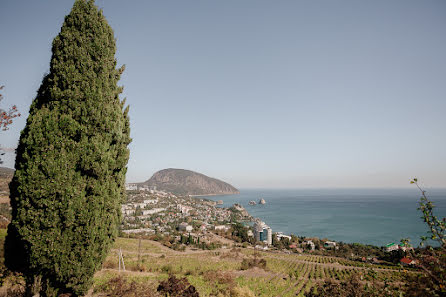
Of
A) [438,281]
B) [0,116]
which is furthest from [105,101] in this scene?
[438,281]

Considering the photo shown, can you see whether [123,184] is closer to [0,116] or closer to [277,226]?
[0,116]

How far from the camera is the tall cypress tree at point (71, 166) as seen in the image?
16.4ft

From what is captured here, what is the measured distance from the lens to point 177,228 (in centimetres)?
6519

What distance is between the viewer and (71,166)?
5340 millimetres

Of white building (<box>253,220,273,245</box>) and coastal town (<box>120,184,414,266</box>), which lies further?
white building (<box>253,220,273,245</box>)

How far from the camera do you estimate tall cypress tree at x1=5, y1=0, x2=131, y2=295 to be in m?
5.00

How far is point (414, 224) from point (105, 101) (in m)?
120

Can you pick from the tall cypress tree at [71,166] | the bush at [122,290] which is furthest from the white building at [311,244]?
the tall cypress tree at [71,166]

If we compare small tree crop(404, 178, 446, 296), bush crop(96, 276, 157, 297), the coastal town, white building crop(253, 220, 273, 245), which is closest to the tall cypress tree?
bush crop(96, 276, 157, 297)

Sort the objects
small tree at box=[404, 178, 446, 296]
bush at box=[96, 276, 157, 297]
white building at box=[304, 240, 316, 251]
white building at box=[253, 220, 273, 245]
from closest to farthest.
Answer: small tree at box=[404, 178, 446, 296] → bush at box=[96, 276, 157, 297] → white building at box=[304, 240, 316, 251] → white building at box=[253, 220, 273, 245]

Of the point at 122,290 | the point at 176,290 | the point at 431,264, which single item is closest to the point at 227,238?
the point at 176,290

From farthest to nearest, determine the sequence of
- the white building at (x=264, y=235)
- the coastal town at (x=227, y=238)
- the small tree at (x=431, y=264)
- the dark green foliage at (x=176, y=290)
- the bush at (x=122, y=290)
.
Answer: the white building at (x=264, y=235) → the coastal town at (x=227, y=238) → the dark green foliage at (x=176, y=290) → the bush at (x=122, y=290) → the small tree at (x=431, y=264)

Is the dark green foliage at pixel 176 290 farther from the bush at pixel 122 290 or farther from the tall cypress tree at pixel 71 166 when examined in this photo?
the tall cypress tree at pixel 71 166

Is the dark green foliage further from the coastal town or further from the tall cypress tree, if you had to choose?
the coastal town
